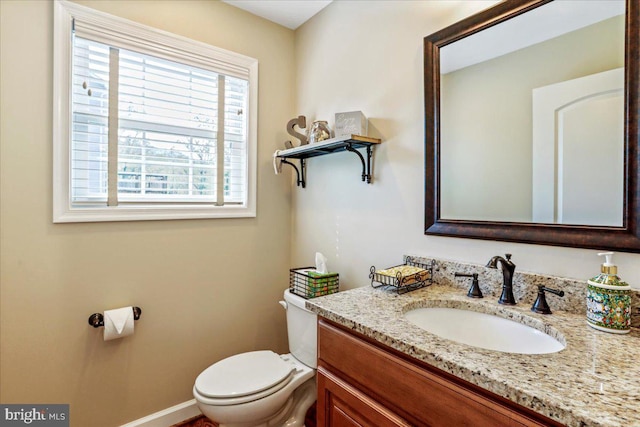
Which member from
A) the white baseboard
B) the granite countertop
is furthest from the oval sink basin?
the white baseboard

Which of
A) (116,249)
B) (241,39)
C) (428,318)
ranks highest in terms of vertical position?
(241,39)

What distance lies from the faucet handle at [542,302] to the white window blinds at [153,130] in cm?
162

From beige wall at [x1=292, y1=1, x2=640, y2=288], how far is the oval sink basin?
233mm

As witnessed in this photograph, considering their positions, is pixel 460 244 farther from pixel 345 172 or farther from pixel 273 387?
pixel 273 387

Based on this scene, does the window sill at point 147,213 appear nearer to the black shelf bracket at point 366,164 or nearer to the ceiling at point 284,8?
the black shelf bracket at point 366,164

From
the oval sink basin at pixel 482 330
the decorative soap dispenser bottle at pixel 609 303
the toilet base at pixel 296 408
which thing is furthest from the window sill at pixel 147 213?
the decorative soap dispenser bottle at pixel 609 303

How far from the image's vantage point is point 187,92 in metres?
1.80

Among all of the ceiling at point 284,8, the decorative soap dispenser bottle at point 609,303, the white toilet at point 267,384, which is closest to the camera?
the decorative soap dispenser bottle at point 609,303

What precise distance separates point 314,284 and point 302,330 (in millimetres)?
248

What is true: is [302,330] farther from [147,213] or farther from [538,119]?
[538,119]

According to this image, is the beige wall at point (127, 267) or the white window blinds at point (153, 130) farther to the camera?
the white window blinds at point (153, 130)

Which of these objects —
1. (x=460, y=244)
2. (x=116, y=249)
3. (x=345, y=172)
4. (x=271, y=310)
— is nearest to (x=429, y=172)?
(x=460, y=244)

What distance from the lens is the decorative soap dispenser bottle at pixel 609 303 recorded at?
2.63 ft

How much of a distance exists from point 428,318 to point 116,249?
1505mm
